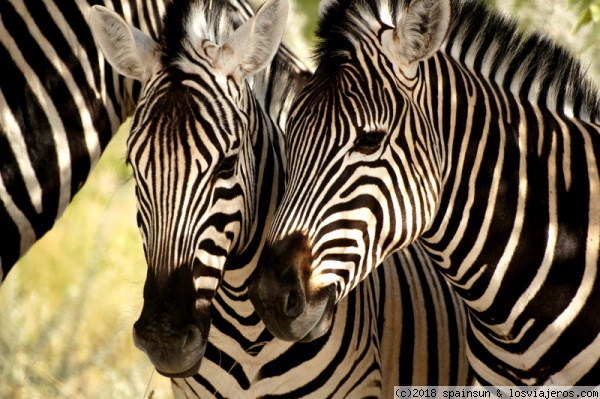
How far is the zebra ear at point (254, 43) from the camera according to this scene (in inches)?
158

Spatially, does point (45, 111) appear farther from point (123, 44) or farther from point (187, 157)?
point (187, 157)

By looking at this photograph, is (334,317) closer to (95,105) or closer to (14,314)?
(95,105)

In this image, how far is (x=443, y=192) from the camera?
4.03 meters

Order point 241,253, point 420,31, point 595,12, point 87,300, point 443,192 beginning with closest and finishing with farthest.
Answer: point 420,31 → point 443,192 → point 241,253 → point 595,12 → point 87,300

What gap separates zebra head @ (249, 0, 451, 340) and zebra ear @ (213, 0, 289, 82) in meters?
0.27

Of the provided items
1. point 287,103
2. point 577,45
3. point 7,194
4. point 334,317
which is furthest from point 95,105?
point 577,45

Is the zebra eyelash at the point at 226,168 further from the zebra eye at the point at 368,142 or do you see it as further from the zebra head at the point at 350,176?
the zebra eye at the point at 368,142

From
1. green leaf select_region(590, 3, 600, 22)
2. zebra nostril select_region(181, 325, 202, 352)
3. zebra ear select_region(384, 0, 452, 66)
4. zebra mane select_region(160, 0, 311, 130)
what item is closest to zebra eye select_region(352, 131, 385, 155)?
zebra ear select_region(384, 0, 452, 66)

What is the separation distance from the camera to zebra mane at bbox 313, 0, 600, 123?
4.34m

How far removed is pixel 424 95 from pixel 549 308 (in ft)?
3.70

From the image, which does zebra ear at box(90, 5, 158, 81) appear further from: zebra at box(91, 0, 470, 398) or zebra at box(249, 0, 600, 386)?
zebra at box(249, 0, 600, 386)

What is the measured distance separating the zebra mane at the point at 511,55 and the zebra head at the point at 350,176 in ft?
1.07

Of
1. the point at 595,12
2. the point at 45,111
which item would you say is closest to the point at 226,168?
the point at 45,111

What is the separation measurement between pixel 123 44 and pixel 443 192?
165 centimetres
